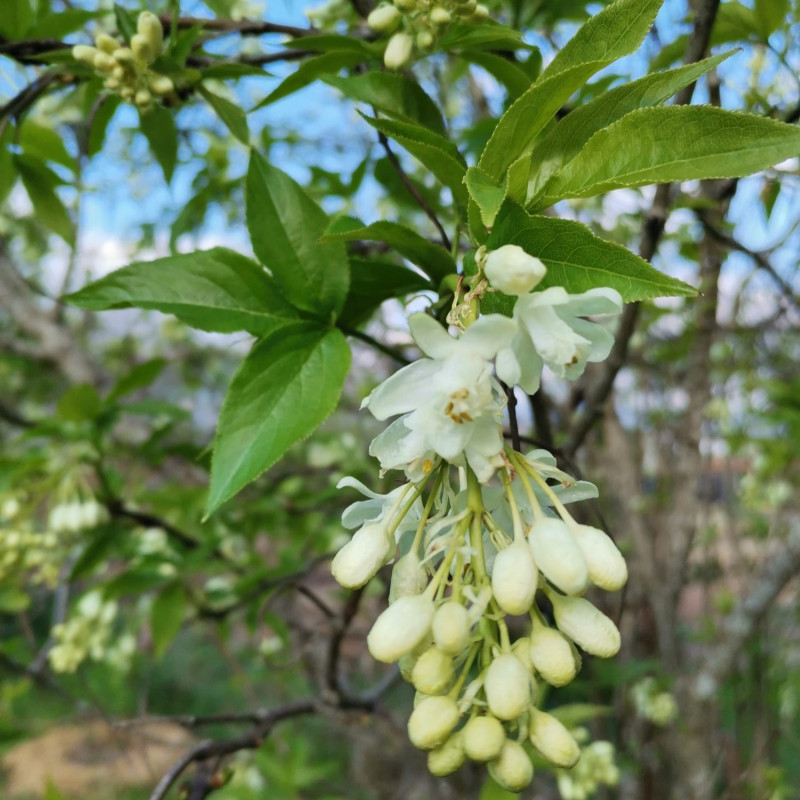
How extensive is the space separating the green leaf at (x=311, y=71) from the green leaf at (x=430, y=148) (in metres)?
0.34

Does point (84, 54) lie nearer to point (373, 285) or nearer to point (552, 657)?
point (373, 285)

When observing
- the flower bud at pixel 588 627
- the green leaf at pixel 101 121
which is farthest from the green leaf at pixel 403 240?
the green leaf at pixel 101 121

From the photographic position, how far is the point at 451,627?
651mm

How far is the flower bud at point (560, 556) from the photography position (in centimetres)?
66

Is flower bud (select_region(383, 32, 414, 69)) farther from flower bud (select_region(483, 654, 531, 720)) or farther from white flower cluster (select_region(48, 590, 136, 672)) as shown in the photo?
white flower cluster (select_region(48, 590, 136, 672))

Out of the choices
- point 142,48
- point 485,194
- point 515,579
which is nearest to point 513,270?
point 485,194

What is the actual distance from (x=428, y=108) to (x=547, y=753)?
0.87 metres

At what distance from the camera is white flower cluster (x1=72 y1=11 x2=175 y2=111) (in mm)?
1088

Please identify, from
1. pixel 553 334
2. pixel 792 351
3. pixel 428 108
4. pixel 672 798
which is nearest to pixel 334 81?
pixel 428 108

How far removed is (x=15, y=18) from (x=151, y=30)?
1.00 ft

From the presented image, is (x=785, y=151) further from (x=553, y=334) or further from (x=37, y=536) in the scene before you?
(x=37, y=536)

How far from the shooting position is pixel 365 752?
174 inches

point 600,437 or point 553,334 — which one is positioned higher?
point 553,334

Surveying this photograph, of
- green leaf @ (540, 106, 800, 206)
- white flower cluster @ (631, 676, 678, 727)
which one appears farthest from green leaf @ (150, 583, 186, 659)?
white flower cluster @ (631, 676, 678, 727)
